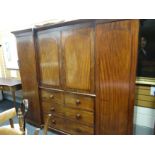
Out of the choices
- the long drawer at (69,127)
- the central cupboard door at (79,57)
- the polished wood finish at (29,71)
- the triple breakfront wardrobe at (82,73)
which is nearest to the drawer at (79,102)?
the triple breakfront wardrobe at (82,73)

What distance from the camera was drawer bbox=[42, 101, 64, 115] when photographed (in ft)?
6.45

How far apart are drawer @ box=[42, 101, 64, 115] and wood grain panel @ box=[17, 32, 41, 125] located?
13 centimetres

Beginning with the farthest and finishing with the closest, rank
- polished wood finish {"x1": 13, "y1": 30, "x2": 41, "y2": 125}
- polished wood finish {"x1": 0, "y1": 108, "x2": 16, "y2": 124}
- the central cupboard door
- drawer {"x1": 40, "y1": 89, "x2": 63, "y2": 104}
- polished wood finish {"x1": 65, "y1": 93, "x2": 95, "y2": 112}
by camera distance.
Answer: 1. polished wood finish {"x1": 13, "y1": 30, "x2": 41, "y2": 125}
2. drawer {"x1": 40, "y1": 89, "x2": 63, "y2": 104}
3. polished wood finish {"x1": 65, "y1": 93, "x2": 95, "y2": 112}
4. the central cupboard door
5. polished wood finish {"x1": 0, "y1": 108, "x2": 16, "y2": 124}

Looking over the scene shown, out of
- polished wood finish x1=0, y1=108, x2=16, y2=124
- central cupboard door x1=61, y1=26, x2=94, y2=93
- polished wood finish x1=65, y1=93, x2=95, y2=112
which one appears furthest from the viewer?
polished wood finish x1=65, y1=93, x2=95, y2=112

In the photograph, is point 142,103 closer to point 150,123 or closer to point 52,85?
point 150,123

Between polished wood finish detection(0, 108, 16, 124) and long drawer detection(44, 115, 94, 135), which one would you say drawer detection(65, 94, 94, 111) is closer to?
long drawer detection(44, 115, 94, 135)

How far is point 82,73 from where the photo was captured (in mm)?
1655

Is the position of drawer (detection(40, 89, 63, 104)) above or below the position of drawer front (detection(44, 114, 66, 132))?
A: above

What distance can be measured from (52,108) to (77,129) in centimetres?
50

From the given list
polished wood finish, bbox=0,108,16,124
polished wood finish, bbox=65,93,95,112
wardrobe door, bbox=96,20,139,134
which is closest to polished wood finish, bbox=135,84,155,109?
wardrobe door, bbox=96,20,139,134

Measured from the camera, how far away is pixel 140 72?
1.65 m

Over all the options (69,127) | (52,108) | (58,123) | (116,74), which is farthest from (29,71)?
(116,74)

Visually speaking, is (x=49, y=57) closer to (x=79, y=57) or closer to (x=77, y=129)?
(x=79, y=57)
